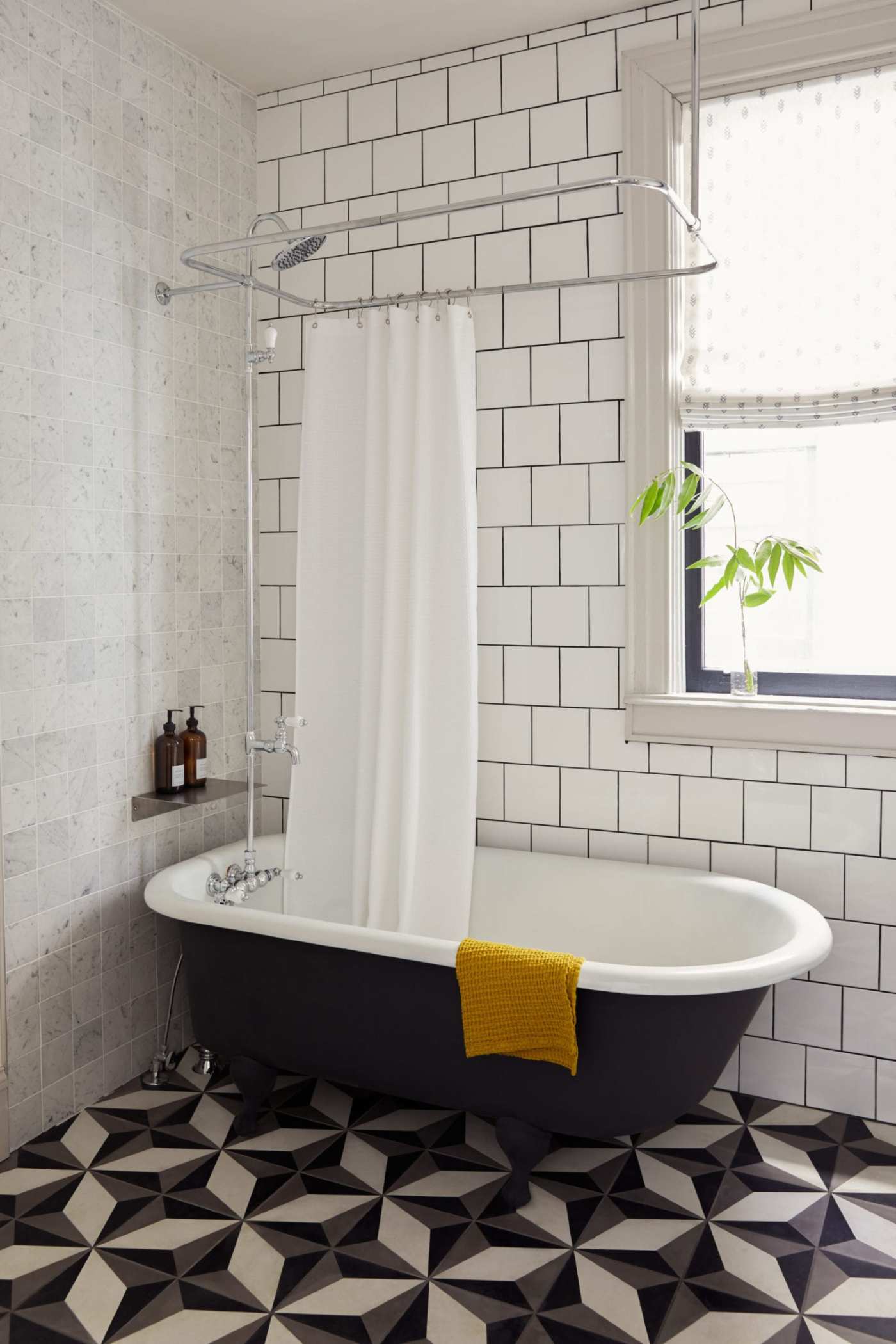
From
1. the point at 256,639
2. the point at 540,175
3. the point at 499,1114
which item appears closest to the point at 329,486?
the point at 256,639

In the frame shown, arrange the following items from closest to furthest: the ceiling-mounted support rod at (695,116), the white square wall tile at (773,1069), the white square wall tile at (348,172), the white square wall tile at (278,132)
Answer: the ceiling-mounted support rod at (695,116) < the white square wall tile at (773,1069) < the white square wall tile at (348,172) < the white square wall tile at (278,132)

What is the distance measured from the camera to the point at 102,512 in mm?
2699

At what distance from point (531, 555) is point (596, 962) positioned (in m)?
1.17

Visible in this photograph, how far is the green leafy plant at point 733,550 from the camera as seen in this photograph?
2.66 metres

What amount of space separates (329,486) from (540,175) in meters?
1.06

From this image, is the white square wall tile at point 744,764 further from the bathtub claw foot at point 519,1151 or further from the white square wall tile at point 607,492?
the bathtub claw foot at point 519,1151

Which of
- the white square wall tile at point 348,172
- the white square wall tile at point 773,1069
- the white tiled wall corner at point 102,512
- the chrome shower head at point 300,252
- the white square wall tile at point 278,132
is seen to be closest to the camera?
the chrome shower head at point 300,252

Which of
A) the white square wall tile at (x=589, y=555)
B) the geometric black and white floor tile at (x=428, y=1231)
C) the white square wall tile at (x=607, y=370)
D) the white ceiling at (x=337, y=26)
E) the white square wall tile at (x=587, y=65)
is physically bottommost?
the geometric black and white floor tile at (x=428, y=1231)

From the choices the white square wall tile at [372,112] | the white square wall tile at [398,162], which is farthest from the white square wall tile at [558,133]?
the white square wall tile at [372,112]

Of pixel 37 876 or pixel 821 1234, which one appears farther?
pixel 37 876

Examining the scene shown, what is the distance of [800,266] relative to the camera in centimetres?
263

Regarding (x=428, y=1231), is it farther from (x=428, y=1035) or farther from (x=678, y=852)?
(x=678, y=852)

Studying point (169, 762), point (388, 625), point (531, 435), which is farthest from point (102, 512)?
point (531, 435)

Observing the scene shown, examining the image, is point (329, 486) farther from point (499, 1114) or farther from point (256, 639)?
point (499, 1114)
